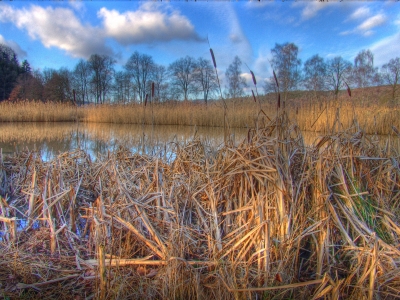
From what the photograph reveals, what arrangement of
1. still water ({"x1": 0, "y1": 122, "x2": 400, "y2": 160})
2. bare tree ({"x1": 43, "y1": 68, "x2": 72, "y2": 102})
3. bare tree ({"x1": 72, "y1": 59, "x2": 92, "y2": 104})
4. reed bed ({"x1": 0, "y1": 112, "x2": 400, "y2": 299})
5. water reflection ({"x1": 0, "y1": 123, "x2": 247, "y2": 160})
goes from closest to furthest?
reed bed ({"x1": 0, "y1": 112, "x2": 400, "y2": 299}) → still water ({"x1": 0, "y1": 122, "x2": 400, "y2": 160}) → water reflection ({"x1": 0, "y1": 123, "x2": 247, "y2": 160}) → bare tree ({"x1": 43, "y1": 68, "x2": 72, "y2": 102}) → bare tree ({"x1": 72, "y1": 59, "x2": 92, "y2": 104})

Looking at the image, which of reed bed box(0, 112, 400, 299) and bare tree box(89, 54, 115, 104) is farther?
bare tree box(89, 54, 115, 104)

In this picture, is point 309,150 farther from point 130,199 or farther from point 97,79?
point 97,79

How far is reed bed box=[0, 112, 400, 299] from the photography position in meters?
1.09

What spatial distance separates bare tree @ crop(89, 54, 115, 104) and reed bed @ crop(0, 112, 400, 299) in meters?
33.1

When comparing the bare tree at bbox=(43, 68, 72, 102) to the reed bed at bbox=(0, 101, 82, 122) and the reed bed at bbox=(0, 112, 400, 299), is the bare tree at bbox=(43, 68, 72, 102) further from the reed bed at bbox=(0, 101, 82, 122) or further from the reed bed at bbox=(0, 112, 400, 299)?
the reed bed at bbox=(0, 112, 400, 299)

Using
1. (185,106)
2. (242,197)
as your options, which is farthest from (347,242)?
(185,106)

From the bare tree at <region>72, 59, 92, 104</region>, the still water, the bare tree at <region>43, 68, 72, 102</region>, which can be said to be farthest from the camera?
the bare tree at <region>72, 59, 92, 104</region>

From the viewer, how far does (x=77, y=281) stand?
3.82ft

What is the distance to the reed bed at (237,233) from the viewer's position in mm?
1095

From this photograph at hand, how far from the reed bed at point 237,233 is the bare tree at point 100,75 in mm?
33109

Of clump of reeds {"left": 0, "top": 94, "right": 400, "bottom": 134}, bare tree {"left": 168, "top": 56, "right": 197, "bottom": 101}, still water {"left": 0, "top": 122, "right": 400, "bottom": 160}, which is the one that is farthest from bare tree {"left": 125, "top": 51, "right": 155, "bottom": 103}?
still water {"left": 0, "top": 122, "right": 400, "bottom": 160}

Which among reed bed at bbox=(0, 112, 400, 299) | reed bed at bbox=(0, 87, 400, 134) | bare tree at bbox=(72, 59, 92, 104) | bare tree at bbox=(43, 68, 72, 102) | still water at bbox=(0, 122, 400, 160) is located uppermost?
bare tree at bbox=(72, 59, 92, 104)

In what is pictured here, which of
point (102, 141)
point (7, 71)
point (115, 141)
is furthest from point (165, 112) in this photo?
point (7, 71)

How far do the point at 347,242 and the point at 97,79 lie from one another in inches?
1382
